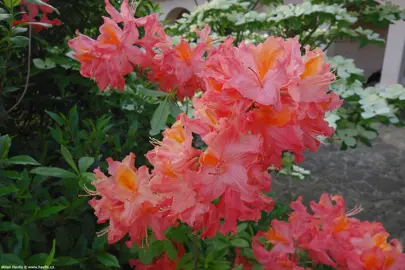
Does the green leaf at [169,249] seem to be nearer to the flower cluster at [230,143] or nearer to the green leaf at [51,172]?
the flower cluster at [230,143]

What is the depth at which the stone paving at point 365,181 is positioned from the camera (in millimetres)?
3551

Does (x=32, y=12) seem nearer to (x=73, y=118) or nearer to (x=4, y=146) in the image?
(x=73, y=118)

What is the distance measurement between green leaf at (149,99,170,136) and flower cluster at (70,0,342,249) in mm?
202

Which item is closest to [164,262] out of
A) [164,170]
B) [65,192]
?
[65,192]

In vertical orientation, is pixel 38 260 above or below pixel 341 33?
above

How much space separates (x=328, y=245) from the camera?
0.90 meters

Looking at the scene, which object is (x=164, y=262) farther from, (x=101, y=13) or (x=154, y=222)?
(x=101, y=13)

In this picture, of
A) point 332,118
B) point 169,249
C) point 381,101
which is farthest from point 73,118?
point 381,101

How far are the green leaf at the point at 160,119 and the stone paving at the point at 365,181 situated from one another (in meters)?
2.52

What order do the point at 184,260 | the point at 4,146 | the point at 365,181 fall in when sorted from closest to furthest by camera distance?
the point at 4,146 → the point at 184,260 → the point at 365,181

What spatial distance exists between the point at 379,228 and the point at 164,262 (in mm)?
527

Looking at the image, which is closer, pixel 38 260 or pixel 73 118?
pixel 38 260

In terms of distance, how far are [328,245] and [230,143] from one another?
0.47 metres

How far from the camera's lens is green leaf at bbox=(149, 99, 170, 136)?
89cm
